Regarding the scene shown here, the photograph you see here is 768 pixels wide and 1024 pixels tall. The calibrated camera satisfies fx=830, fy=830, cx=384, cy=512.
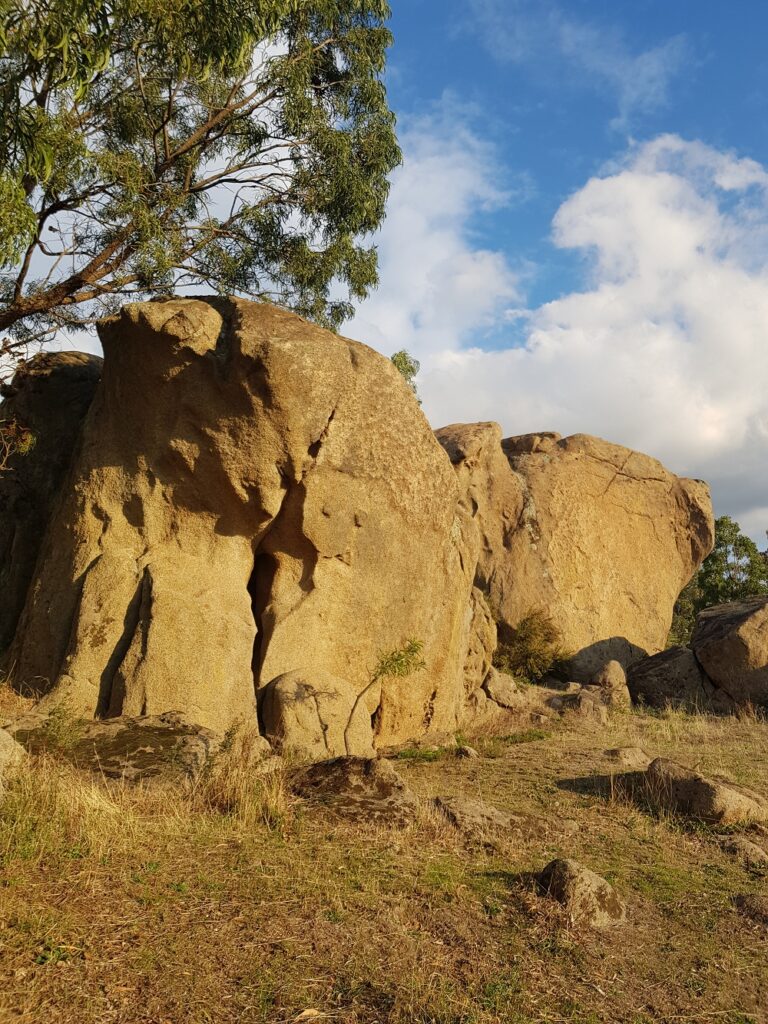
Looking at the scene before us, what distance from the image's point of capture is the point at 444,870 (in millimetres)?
6020

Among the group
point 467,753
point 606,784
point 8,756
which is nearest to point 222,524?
point 467,753

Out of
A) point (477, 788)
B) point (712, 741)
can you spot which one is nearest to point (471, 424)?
point (712, 741)

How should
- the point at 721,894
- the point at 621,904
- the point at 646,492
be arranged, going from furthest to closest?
the point at 646,492
the point at 721,894
the point at 621,904

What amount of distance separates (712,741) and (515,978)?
33.0 feet

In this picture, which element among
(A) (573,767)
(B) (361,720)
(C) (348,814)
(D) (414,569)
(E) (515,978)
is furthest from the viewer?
(D) (414,569)

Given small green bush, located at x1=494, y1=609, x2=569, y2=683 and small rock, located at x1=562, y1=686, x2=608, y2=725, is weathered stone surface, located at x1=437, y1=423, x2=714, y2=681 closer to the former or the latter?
small green bush, located at x1=494, y1=609, x2=569, y2=683

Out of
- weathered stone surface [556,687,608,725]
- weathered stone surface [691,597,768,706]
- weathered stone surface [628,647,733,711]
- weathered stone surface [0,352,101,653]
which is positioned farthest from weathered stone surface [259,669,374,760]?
weathered stone surface [691,597,768,706]

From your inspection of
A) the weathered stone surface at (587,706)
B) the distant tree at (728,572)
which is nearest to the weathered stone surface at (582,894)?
the weathered stone surface at (587,706)

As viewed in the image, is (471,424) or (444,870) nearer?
(444,870)

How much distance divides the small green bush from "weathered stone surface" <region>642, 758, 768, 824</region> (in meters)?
9.86

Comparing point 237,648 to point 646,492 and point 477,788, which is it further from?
point 646,492

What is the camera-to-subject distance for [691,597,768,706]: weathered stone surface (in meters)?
18.0

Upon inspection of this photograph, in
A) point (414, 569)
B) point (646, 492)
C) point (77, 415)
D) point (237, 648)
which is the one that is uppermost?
point (646, 492)

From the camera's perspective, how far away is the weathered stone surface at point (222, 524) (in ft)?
34.0
